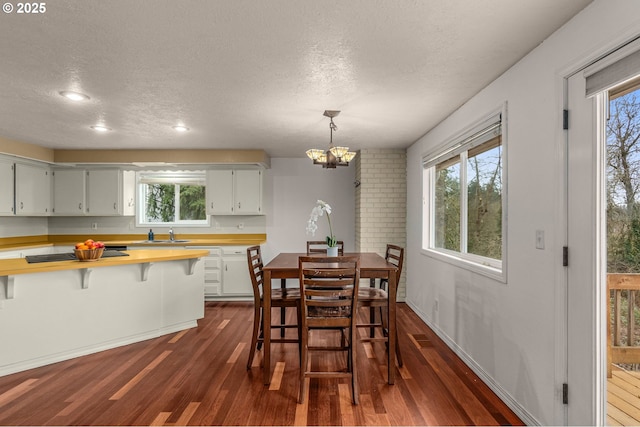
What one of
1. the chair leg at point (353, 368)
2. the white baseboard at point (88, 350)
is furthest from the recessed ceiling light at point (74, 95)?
the chair leg at point (353, 368)

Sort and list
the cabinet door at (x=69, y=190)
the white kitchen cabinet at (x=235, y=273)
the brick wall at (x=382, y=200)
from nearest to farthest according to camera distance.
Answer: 1. the brick wall at (x=382, y=200)
2. the white kitchen cabinet at (x=235, y=273)
3. the cabinet door at (x=69, y=190)

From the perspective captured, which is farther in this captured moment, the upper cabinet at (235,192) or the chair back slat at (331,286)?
the upper cabinet at (235,192)

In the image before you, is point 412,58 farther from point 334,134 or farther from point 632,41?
point 334,134

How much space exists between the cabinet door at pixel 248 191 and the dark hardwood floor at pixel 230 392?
250cm

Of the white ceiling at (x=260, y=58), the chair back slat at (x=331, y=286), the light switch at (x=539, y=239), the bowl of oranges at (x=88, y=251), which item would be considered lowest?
the chair back slat at (x=331, y=286)

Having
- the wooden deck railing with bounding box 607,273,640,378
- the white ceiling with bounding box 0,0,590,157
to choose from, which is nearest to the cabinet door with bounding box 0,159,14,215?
the white ceiling with bounding box 0,0,590,157

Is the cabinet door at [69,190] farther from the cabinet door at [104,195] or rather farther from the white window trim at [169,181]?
the white window trim at [169,181]

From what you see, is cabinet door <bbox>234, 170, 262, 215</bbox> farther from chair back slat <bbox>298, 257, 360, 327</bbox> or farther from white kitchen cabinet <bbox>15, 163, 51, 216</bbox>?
chair back slat <bbox>298, 257, 360, 327</bbox>

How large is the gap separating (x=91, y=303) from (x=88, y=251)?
52 cm

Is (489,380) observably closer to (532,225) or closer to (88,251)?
(532,225)

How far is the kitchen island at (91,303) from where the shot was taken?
9.54 feet

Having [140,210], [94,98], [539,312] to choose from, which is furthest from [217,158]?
[539,312]

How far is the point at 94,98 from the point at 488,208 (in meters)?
3.56

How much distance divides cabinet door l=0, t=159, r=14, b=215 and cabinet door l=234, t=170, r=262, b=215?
3034 millimetres
